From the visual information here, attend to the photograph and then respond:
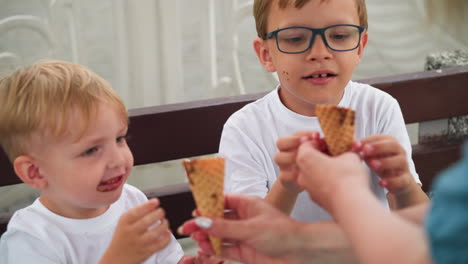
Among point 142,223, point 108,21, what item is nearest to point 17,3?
point 108,21

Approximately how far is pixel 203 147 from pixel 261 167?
370mm

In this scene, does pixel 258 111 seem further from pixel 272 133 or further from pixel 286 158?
pixel 286 158

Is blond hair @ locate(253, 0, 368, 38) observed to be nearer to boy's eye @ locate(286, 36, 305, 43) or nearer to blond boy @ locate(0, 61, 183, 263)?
boy's eye @ locate(286, 36, 305, 43)

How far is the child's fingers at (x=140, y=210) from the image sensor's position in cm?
112

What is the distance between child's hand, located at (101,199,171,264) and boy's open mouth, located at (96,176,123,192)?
0.54 ft

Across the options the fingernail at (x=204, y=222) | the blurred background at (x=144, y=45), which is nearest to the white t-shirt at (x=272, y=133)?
the fingernail at (x=204, y=222)

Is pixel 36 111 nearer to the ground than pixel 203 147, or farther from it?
farther from it

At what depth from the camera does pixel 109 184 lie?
1326 mm

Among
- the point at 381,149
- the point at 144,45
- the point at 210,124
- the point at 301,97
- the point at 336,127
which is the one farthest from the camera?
the point at 144,45

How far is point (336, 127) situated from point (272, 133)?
0.58m

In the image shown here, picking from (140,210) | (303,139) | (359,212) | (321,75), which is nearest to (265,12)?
(321,75)

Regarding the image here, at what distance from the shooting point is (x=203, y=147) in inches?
74.4

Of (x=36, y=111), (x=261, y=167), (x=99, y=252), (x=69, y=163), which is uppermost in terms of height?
(x=36, y=111)

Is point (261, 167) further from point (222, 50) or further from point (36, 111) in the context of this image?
point (222, 50)
